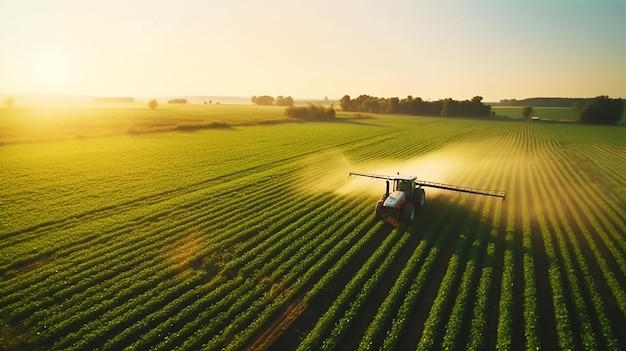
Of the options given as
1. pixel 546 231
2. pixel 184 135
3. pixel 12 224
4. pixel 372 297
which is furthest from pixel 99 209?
pixel 184 135

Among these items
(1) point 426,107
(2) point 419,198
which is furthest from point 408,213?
(1) point 426,107

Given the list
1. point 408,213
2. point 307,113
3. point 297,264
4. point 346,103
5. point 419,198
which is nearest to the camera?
point 297,264

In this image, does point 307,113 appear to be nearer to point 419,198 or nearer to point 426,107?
point 426,107

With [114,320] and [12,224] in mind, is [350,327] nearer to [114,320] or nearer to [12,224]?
[114,320]

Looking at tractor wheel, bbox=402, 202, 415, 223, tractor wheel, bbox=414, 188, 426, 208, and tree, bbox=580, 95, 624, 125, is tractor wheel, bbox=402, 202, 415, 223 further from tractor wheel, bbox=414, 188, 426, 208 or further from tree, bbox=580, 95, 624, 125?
tree, bbox=580, 95, 624, 125

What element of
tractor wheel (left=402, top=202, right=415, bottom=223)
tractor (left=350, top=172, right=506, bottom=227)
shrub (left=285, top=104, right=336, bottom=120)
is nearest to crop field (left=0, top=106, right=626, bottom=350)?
tractor wheel (left=402, top=202, right=415, bottom=223)
